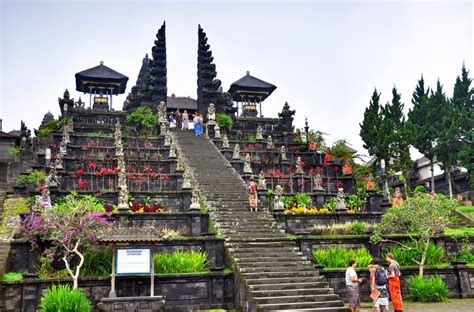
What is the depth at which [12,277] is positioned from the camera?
1447 centimetres

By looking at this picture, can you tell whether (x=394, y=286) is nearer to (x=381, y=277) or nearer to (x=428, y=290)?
(x=381, y=277)

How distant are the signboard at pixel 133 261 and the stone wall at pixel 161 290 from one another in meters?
0.76

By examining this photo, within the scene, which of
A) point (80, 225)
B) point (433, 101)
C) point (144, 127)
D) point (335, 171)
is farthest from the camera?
point (433, 101)

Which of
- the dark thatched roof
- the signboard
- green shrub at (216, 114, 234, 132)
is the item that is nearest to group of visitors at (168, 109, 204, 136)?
green shrub at (216, 114, 234, 132)

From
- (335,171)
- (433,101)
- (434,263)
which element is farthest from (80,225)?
(433,101)

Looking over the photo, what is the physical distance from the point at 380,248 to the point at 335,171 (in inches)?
422

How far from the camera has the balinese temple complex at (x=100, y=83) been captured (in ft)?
139

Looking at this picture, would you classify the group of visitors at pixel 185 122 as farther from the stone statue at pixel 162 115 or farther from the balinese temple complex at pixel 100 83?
the balinese temple complex at pixel 100 83

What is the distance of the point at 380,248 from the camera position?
1809 centimetres

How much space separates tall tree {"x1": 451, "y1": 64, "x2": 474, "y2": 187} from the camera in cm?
3130

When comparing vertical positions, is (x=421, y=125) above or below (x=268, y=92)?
below

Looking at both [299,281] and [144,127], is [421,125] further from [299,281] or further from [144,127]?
[299,281]

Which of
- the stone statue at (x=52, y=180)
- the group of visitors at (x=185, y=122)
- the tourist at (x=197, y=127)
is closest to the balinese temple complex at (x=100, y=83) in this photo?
the group of visitors at (x=185, y=122)

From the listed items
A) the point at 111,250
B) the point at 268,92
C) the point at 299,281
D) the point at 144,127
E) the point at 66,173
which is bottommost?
the point at 299,281
